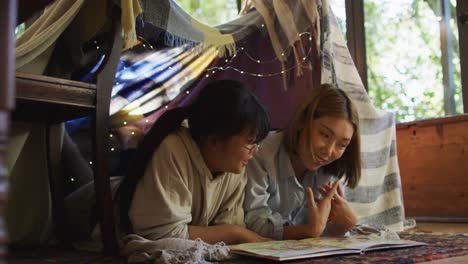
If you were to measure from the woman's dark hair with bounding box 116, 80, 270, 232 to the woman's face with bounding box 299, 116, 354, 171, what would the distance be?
0.18 metres

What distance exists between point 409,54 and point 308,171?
4.44 ft

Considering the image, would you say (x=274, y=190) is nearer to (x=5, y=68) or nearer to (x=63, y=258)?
(x=63, y=258)

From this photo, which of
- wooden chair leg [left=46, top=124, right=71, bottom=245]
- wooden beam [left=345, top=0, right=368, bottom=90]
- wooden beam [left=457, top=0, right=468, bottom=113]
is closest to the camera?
wooden chair leg [left=46, top=124, right=71, bottom=245]

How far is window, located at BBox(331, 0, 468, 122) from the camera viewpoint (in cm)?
232

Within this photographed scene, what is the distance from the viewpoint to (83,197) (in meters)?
1.30

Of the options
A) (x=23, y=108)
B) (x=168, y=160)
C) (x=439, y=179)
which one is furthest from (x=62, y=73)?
(x=439, y=179)

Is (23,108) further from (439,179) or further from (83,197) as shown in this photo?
(439,179)

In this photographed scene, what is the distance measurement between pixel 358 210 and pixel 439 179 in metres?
0.77

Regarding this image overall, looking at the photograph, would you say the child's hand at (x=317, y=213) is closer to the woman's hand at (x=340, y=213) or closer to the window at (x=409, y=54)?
the woman's hand at (x=340, y=213)

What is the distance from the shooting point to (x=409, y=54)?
8.10 feet

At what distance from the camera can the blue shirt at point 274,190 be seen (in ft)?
3.92

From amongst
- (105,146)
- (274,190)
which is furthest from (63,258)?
(274,190)

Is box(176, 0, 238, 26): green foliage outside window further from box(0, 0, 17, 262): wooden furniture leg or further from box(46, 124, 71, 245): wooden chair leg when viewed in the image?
box(0, 0, 17, 262): wooden furniture leg

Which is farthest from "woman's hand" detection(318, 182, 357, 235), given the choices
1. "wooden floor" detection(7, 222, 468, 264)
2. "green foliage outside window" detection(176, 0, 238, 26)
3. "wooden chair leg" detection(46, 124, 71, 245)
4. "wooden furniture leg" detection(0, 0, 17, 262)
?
"green foliage outside window" detection(176, 0, 238, 26)
